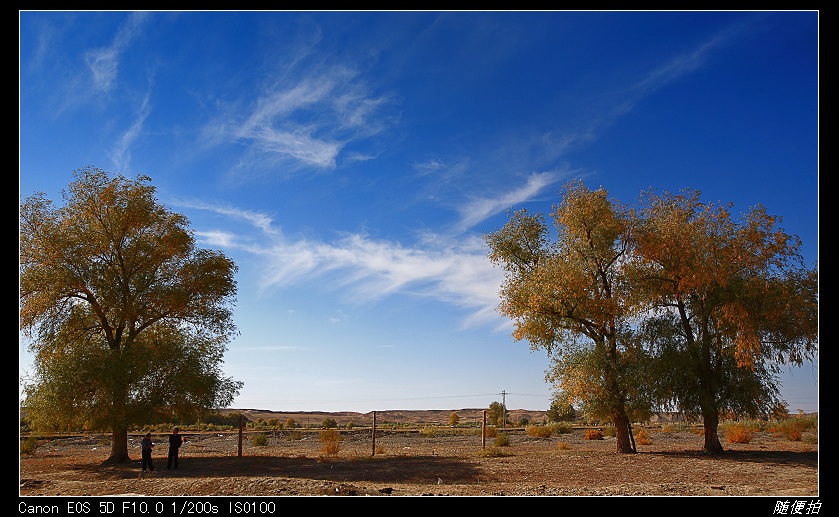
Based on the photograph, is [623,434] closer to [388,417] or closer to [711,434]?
[711,434]

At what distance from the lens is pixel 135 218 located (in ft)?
90.2

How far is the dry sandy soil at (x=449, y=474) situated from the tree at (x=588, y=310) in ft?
8.55

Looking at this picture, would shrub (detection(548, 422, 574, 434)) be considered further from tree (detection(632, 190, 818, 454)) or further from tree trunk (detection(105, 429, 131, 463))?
tree trunk (detection(105, 429, 131, 463))

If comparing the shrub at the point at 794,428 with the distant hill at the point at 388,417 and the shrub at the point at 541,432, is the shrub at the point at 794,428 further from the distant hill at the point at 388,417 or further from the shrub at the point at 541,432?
the distant hill at the point at 388,417

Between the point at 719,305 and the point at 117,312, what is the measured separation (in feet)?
83.9

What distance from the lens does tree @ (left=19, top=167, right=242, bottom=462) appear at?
24.6 m

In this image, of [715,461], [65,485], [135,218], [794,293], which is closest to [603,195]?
[794,293]

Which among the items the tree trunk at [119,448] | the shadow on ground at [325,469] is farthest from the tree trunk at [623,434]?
the tree trunk at [119,448]

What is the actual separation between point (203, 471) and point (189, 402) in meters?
4.46

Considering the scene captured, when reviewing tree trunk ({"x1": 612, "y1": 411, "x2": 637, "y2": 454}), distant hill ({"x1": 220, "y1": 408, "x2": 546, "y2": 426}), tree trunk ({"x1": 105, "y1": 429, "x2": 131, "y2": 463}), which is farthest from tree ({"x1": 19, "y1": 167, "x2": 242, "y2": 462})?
distant hill ({"x1": 220, "y1": 408, "x2": 546, "y2": 426})

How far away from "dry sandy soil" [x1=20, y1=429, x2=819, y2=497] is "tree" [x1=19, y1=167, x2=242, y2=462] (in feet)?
8.56

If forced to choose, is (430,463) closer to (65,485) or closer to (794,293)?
(65,485)
